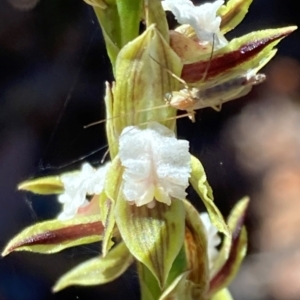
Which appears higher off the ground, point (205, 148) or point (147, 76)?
point (147, 76)

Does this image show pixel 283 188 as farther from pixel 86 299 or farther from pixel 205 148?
pixel 86 299

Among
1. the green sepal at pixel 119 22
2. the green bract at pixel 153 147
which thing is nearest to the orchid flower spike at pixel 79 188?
the green bract at pixel 153 147

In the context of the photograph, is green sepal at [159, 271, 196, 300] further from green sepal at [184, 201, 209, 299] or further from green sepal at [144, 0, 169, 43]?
green sepal at [144, 0, 169, 43]

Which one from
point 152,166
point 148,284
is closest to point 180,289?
point 148,284

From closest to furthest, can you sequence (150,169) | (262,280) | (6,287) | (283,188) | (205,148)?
(150,169), (6,287), (205,148), (262,280), (283,188)

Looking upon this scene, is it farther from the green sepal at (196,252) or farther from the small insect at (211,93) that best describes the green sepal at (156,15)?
the green sepal at (196,252)

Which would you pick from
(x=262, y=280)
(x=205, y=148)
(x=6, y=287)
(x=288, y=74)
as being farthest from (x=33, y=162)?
(x=288, y=74)
